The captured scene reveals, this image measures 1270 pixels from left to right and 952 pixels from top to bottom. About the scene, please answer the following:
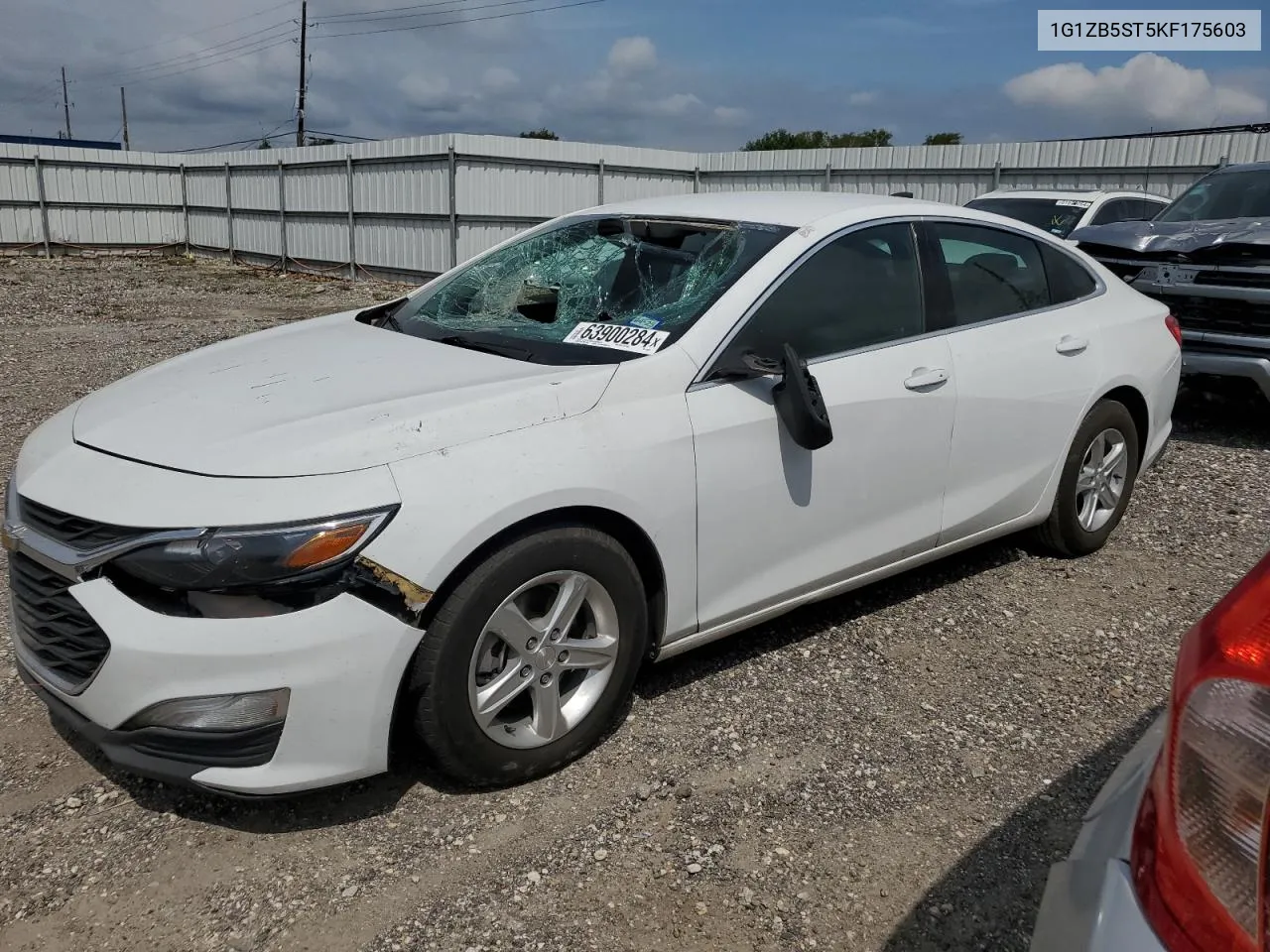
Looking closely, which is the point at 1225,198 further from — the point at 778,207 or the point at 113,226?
the point at 113,226

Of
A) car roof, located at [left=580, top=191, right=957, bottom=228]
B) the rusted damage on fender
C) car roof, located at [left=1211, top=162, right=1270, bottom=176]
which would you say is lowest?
the rusted damage on fender

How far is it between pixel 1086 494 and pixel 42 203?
2672 centimetres

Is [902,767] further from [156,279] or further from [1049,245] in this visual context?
[156,279]

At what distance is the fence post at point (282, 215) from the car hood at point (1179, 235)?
19421 mm

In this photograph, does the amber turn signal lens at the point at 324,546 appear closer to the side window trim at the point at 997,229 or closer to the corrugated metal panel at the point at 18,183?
the side window trim at the point at 997,229

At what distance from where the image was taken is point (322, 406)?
2795 millimetres

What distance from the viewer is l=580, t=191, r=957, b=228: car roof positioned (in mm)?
3623

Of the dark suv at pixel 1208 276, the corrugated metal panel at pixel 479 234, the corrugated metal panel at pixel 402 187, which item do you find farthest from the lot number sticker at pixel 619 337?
the corrugated metal panel at pixel 402 187

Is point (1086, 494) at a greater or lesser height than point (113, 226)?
lesser

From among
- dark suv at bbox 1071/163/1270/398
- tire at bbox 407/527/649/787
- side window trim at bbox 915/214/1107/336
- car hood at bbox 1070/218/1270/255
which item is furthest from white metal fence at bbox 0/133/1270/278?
tire at bbox 407/527/649/787

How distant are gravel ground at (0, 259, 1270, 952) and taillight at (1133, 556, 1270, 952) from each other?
1.27 meters

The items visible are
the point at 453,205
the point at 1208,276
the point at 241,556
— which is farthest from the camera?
the point at 453,205

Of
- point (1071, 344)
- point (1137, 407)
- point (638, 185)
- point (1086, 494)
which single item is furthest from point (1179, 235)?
point (638, 185)

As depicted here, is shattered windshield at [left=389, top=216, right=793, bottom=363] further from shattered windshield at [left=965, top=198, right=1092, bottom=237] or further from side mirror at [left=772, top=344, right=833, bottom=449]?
shattered windshield at [left=965, top=198, right=1092, bottom=237]
